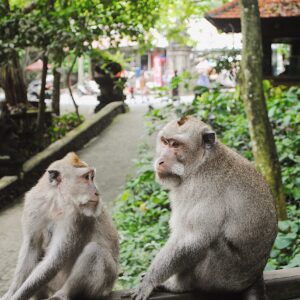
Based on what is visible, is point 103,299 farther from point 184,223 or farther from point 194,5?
point 194,5

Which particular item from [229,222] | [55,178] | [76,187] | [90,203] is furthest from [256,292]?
[55,178]

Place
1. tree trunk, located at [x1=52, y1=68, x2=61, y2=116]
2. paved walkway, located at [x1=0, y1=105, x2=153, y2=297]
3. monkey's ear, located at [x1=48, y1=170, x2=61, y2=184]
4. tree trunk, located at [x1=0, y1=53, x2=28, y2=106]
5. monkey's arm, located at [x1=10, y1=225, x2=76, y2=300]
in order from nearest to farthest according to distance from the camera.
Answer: monkey's arm, located at [x1=10, y1=225, x2=76, y2=300] < monkey's ear, located at [x1=48, y1=170, x2=61, y2=184] < paved walkway, located at [x1=0, y1=105, x2=153, y2=297] < tree trunk, located at [x1=0, y1=53, x2=28, y2=106] < tree trunk, located at [x1=52, y1=68, x2=61, y2=116]

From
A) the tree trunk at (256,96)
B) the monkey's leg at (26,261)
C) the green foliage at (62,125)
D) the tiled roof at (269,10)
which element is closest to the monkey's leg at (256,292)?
the monkey's leg at (26,261)

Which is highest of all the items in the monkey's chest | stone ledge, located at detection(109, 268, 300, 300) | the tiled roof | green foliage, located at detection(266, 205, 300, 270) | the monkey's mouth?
the tiled roof

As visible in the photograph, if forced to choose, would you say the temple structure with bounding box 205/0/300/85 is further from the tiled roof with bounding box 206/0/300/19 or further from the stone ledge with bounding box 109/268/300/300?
the stone ledge with bounding box 109/268/300/300

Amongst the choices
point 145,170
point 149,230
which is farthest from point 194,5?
point 149,230

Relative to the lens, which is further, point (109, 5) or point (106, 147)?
point (106, 147)

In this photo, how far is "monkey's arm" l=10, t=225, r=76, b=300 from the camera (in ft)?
10.6

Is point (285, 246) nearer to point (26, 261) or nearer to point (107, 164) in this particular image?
point (26, 261)

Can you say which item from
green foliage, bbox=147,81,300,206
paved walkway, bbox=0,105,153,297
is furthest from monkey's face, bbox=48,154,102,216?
green foliage, bbox=147,81,300,206

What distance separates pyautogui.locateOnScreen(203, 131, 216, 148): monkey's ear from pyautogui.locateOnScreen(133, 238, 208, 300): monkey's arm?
0.55 metres

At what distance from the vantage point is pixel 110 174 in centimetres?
1069

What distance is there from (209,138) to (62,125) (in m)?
11.4

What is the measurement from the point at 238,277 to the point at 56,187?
3.79 ft
